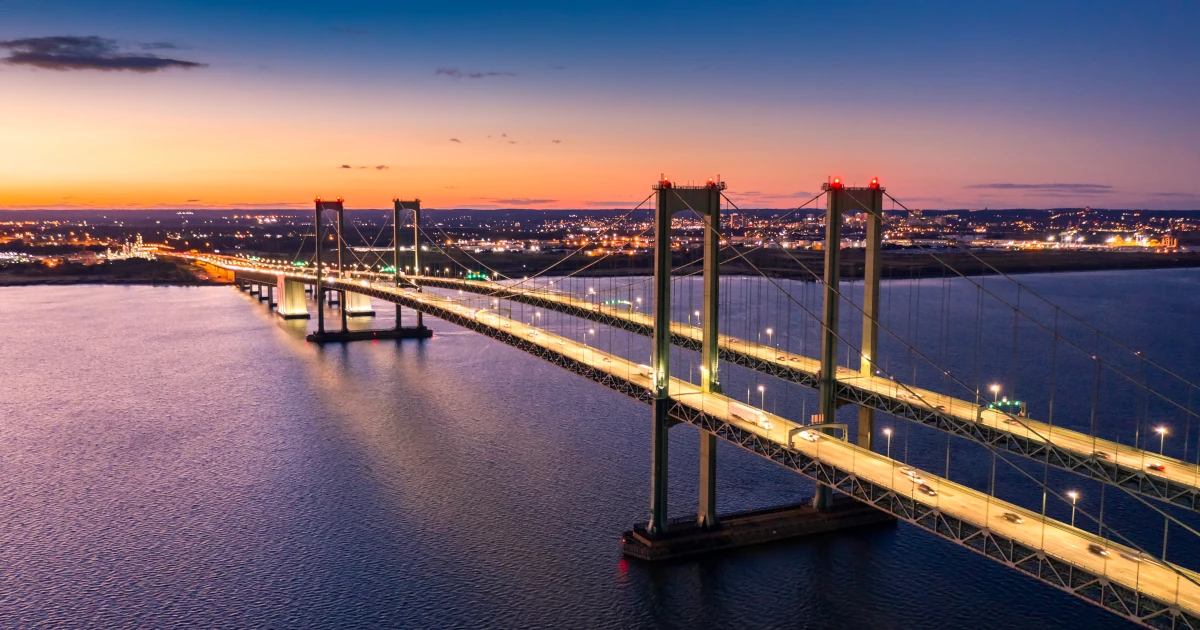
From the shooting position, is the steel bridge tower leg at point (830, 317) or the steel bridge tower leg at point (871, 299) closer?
the steel bridge tower leg at point (830, 317)

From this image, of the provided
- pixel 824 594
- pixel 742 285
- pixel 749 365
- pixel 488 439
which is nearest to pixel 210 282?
pixel 742 285

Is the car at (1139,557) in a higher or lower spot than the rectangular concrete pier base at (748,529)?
higher

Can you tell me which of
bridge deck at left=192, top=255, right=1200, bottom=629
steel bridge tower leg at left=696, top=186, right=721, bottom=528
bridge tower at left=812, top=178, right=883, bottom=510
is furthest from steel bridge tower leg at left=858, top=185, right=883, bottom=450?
steel bridge tower leg at left=696, top=186, right=721, bottom=528

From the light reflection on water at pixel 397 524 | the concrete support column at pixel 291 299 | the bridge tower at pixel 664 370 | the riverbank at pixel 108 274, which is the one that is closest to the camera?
the light reflection on water at pixel 397 524

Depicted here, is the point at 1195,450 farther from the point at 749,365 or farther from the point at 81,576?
the point at 81,576

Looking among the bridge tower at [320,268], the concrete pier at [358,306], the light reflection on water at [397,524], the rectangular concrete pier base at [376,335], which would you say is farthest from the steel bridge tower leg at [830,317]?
the concrete pier at [358,306]

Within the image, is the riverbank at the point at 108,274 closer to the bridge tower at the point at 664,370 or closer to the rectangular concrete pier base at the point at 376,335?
the rectangular concrete pier base at the point at 376,335
